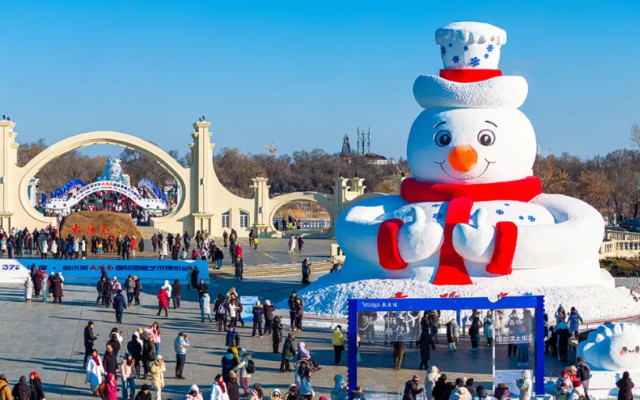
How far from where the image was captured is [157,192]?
56.1 metres

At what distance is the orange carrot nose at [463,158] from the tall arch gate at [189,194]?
72.1 ft

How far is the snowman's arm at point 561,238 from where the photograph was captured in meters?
23.8

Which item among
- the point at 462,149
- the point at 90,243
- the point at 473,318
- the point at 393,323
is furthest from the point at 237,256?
the point at 393,323

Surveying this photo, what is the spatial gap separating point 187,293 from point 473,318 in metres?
11.2

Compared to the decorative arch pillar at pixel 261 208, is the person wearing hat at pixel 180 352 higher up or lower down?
lower down

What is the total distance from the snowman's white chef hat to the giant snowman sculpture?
2cm

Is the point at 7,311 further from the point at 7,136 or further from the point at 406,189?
the point at 7,136

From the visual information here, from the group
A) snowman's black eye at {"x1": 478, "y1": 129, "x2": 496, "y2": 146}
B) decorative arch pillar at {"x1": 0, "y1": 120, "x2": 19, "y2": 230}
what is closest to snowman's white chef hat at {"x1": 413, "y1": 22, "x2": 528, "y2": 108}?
snowman's black eye at {"x1": 478, "y1": 129, "x2": 496, "y2": 146}

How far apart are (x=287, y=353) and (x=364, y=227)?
6.04 m

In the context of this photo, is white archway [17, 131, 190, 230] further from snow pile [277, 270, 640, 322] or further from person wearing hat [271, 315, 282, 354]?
person wearing hat [271, 315, 282, 354]

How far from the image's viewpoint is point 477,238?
23609mm

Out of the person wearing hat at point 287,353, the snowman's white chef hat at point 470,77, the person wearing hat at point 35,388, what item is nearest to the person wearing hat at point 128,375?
the person wearing hat at point 35,388

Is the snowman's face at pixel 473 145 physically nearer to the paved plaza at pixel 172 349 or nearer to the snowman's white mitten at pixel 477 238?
the snowman's white mitten at pixel 477 238

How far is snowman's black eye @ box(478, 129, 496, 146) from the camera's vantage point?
24.6m
